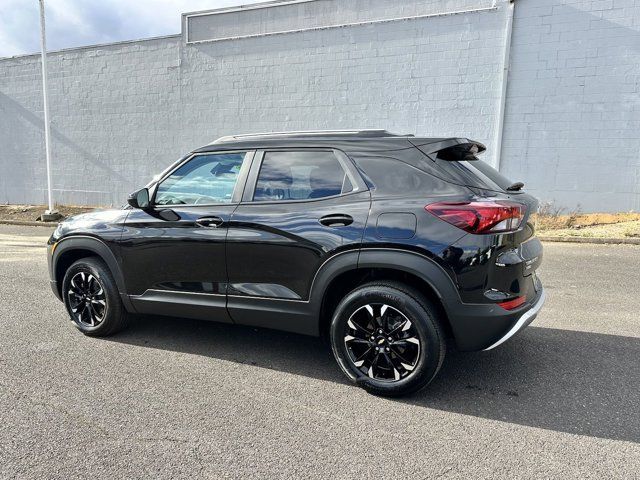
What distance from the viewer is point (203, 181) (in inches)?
155

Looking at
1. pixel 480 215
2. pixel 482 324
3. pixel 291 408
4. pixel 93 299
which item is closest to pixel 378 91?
pixel 93 299

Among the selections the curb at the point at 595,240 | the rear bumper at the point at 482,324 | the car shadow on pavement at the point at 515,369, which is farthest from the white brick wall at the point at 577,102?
the rear bumper at the point at 482,324

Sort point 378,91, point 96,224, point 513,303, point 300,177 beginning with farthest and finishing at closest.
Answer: point 378,91, point 96,224, point 300,177, point 513,303

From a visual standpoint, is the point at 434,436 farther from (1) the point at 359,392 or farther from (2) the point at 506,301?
(2) the point at 506,301

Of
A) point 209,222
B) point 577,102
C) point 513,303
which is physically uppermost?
point 577,102

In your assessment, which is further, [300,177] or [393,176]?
[300,177]

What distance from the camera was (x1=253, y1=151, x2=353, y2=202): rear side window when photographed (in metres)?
3.44

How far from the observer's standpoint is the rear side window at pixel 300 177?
3438 mm

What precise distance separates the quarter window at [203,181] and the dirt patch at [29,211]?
39.2 ft

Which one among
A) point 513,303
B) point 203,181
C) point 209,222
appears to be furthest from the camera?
point 203,181

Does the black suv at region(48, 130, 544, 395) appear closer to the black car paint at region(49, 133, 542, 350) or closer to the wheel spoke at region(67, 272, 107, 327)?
the black car paint at region(49, 133, 542, 350)

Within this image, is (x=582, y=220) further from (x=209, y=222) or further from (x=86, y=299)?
(x=86, y=299)

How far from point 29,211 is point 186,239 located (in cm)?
1451

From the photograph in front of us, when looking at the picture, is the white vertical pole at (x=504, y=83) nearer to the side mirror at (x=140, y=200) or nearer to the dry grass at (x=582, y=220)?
the dry grass at (x=582, y=220)
